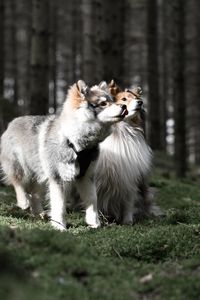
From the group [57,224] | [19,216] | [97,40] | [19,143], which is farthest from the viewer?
[97,40]

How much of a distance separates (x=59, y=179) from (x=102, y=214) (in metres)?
1.17

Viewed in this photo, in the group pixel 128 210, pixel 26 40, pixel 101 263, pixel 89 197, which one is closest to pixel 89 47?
pixel 128 210

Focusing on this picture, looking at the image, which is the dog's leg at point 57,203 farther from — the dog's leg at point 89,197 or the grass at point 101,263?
the dog's leg at point 89,197

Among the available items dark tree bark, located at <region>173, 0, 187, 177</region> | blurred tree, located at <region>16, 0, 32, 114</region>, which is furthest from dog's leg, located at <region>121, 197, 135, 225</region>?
blurred tree, located at <region>16, 0, 32, 114</region>

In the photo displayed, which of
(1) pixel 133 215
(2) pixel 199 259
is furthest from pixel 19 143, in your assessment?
(2) pixel 199 259

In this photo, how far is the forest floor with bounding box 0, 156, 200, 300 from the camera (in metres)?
4.20

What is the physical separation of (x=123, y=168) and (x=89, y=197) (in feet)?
3.37

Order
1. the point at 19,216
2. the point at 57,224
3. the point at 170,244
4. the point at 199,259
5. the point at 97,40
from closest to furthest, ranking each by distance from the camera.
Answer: the point at 199,259, the point at 170,244, the point at 57,224, the point at 19,216, the point at 97,40

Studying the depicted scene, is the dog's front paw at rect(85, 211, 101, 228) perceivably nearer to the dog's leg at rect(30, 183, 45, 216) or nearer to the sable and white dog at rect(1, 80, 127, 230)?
the sable and white dog at rect(1, 80, 127, 230)

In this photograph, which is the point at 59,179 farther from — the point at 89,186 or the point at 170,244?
the point at 170,244

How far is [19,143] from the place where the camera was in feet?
27.5

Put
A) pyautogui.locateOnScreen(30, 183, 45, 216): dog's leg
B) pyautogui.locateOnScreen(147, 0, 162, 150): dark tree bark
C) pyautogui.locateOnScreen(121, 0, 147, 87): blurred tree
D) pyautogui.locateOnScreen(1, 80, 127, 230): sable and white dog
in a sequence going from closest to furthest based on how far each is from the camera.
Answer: pyautogui.locateOnScreen(1, 80, 127, 230): sable and white dog < pyautogui.locateOnScreen(30, 183, 45, 216): dog's leg < pyautogui.locateOnScreen(147, 0, 162, 150): dark tree bark < pyautogui.locateOnScreen(121, 0, 147, 87): blurred tree

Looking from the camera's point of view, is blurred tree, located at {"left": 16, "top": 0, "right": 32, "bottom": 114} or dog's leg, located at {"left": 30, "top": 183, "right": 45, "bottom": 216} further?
blurred tree, located at {"left": 16, "top": 0, "right": 32, "bottom": 114}

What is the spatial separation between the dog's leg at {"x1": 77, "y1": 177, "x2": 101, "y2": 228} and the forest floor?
1.23 ft
